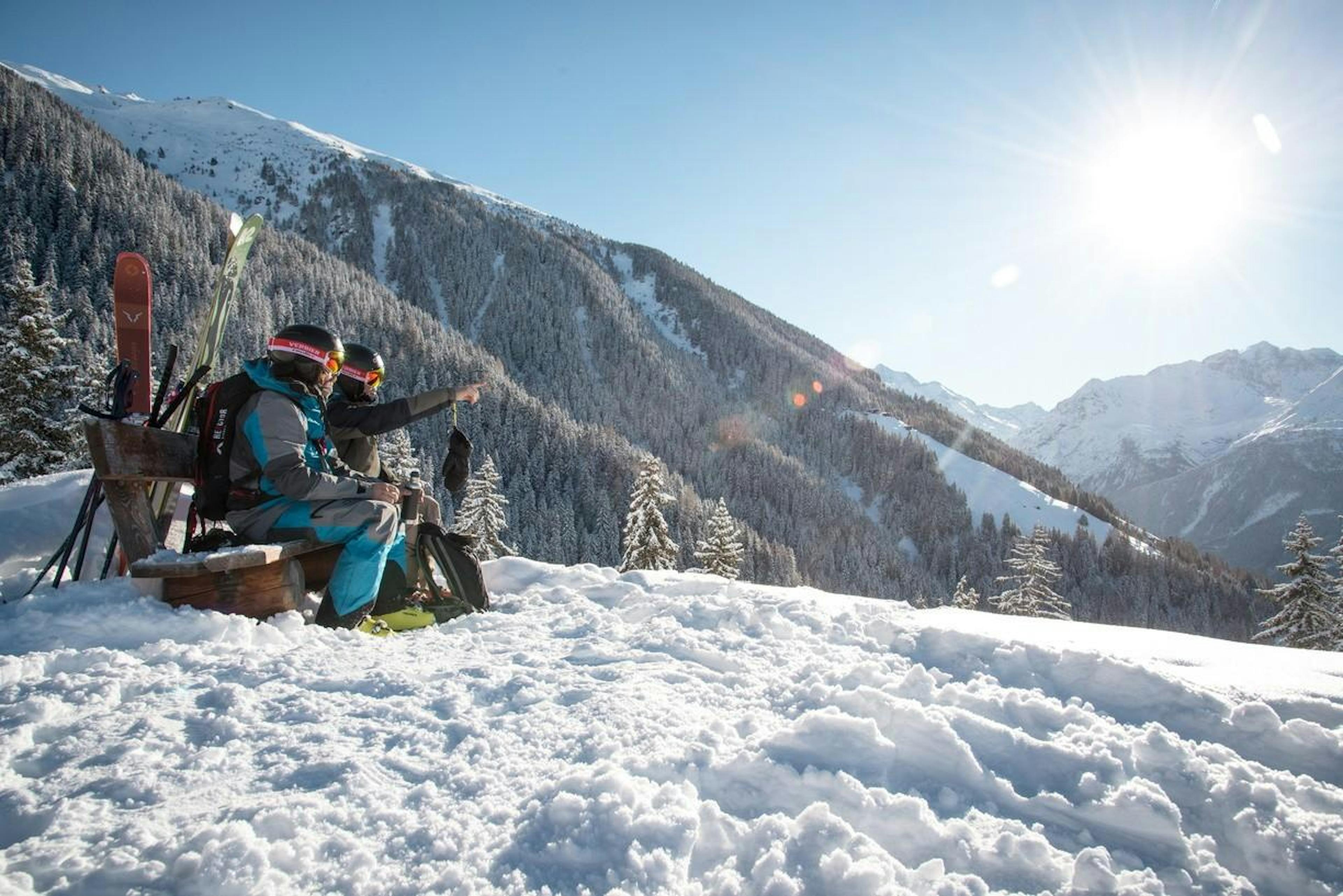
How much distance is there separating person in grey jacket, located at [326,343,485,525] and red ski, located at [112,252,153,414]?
64.6 inches

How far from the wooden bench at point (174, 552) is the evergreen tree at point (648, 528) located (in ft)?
59.0

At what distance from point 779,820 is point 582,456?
83.2m

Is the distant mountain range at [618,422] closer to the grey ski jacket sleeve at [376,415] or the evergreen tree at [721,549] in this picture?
the evergreen tree at [721,549]

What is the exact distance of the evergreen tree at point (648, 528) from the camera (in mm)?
22703

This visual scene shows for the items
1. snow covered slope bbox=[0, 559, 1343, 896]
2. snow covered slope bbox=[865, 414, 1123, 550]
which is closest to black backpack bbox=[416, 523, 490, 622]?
snow covered slope bbox=[0, 559, 1343, 896]

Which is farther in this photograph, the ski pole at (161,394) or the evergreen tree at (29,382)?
the evergreen tree at (29,382)

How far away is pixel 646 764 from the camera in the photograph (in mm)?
2527

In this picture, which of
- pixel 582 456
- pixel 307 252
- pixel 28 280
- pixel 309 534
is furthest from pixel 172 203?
pixel 309 534

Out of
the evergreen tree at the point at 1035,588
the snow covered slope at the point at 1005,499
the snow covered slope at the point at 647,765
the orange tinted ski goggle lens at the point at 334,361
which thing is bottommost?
the evergreen tree at the point at 1035,588

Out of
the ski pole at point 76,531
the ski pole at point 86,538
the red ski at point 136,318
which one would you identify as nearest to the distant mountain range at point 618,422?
the red ski at point 136,318

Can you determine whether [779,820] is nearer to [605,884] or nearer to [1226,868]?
[605,884]

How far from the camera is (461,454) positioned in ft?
19.9

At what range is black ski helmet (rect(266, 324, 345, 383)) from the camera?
14.5ft

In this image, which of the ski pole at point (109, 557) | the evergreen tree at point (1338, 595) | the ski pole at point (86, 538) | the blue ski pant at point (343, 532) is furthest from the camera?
the evergreen tree at point (1338, 595)
